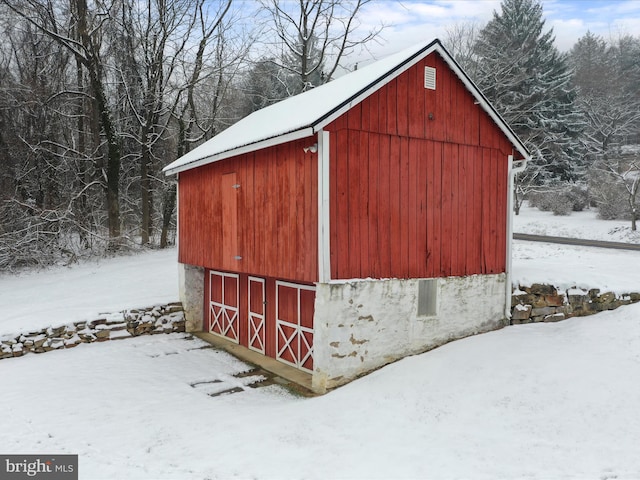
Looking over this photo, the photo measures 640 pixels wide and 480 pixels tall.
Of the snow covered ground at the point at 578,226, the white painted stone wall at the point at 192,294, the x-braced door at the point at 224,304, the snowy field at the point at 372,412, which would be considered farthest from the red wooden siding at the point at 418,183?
the snow covered ground at the point at 578,226

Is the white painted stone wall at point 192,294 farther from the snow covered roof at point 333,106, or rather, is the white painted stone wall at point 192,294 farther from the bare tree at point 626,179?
the bare tree at point 626,179

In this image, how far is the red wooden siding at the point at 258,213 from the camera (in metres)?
8.51

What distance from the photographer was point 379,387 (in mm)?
8117

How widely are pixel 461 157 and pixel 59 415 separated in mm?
8712

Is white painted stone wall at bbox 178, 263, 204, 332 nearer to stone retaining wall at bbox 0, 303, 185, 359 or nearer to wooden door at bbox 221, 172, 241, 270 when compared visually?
stone retaining wall at bbox 0, 303, 185, 359

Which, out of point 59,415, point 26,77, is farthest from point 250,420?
point 26,77

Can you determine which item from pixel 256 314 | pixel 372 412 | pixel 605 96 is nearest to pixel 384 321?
pixel 372 412

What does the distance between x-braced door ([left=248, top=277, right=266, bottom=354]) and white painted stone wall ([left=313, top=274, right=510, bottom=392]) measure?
11.1 ft

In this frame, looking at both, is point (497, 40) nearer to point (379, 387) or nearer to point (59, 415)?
point (379, 387)

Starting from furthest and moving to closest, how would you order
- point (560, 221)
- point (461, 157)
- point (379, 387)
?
point (560, 221) → point (461, 157) → point (379, 387)

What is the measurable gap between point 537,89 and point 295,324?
1001 inches

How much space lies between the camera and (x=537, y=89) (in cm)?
2884

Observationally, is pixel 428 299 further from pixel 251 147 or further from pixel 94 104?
pixel 94 104

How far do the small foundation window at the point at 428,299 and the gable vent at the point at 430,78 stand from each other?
377cm
